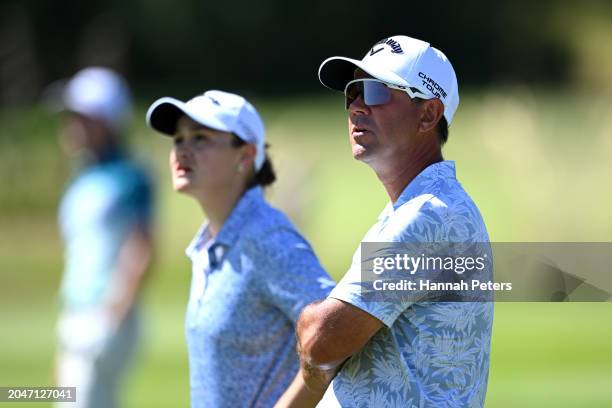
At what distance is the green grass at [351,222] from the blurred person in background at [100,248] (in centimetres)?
49

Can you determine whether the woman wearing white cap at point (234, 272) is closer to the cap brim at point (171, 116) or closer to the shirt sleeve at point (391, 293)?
the cap brim at point (171, 116)

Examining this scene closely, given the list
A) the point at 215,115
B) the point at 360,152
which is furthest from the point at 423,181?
the point at 215,115

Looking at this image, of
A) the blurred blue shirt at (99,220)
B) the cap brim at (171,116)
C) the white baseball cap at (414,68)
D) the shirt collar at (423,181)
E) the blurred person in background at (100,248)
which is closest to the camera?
the shirt collar at (423,181)

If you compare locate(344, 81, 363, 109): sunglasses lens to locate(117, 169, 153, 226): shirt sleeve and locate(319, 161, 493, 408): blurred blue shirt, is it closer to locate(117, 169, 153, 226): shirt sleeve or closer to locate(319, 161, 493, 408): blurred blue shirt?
locate(319, 161, 493, 408): blurred blue shirt

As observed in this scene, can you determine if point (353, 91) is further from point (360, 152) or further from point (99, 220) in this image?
point (99, 220)

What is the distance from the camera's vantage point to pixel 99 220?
320 inches

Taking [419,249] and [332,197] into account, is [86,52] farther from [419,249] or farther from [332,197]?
[419,249]

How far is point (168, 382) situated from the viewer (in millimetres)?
12375

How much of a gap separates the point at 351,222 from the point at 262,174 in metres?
21.8

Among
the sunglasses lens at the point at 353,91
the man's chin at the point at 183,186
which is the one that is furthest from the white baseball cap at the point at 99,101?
the sunglasses lens at the point at 353,91

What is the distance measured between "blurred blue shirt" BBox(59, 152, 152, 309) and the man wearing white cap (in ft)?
13.3

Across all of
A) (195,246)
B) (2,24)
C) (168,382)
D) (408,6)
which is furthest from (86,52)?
(195,246)

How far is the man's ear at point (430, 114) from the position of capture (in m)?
4.14

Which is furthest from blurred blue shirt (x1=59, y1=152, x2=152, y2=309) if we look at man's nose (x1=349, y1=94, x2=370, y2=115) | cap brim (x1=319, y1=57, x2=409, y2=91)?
man's nose (x1=349, y1=94, x2=370, y2=115)
